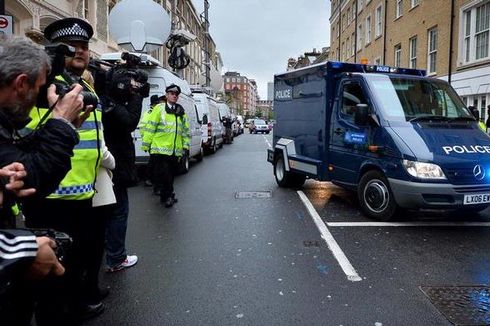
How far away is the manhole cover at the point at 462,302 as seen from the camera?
10.8 ft

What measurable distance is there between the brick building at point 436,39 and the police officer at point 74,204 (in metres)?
15.8

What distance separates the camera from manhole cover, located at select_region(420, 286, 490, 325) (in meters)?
3.30

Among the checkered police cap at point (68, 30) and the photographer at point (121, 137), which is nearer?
the checkered police cap at point (68, 30)

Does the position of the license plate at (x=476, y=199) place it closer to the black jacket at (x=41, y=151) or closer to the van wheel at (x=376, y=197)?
the van wheel at (x=376, y=197)

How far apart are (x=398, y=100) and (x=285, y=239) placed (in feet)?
9.17

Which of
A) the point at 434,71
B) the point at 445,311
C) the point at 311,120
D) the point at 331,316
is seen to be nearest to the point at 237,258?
the point at 331,316

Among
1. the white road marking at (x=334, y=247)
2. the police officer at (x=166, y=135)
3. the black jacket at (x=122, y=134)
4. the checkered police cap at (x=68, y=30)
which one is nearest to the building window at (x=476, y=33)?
the white road marking at (x=334, y=247)

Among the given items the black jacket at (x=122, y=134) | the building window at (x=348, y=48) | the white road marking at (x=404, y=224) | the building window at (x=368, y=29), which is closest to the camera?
the black jacket at (x=122, y=134)

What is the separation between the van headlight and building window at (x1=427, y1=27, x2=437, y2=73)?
52.6 feet

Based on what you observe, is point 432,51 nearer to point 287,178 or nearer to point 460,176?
point 287,178

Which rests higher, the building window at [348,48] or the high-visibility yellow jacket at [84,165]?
the building window at [348,48]

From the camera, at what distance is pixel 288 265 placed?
4.52m

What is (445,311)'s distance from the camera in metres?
3.41

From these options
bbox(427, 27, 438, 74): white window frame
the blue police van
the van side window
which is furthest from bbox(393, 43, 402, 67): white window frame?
the van side window
